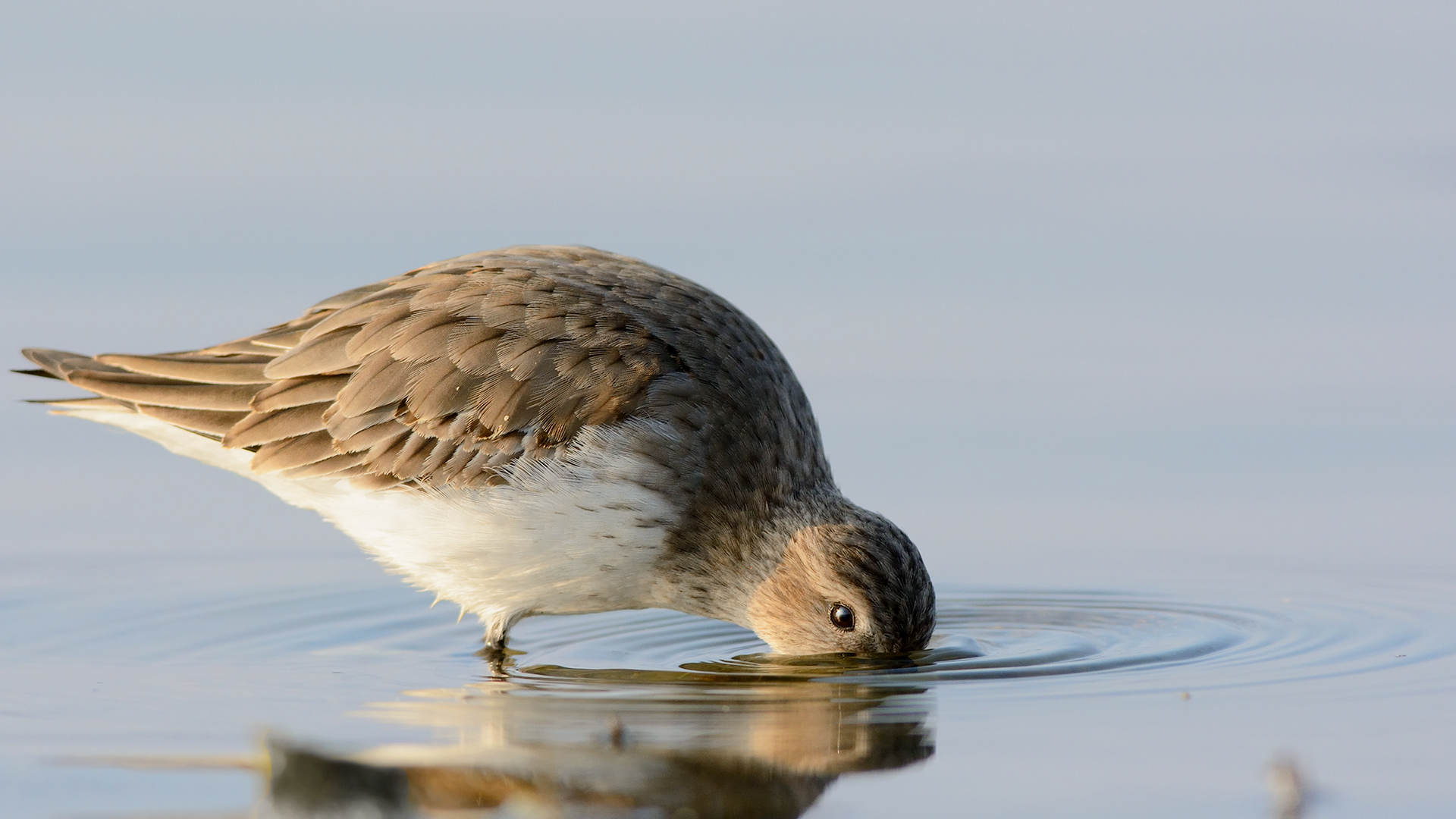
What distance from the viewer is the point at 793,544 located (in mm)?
9016

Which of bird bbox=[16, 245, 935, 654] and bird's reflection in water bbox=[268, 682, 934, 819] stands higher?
bird bbox=[16, 245, 935, 654]

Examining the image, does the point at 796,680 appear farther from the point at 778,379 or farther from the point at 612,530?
the point at 778,379

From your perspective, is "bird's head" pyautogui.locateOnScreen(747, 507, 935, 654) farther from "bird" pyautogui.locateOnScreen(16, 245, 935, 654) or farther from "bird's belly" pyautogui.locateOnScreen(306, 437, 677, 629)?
"bird's belly" pyautogui.locateOnScreen(306, 437, 677, 629)

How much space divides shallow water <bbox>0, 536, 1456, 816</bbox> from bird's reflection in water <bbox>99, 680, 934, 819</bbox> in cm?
2

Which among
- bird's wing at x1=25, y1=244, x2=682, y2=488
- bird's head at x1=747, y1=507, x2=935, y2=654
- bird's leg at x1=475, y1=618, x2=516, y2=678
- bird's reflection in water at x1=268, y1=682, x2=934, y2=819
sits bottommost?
bird's reflection in water at x1=268, y1=682, x2=934, y2=819

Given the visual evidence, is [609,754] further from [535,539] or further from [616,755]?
[535,539]

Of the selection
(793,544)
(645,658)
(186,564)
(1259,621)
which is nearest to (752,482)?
(793,544)

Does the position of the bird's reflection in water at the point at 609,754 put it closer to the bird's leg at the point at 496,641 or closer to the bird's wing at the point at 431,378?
the bird's leg at the point at 496,641

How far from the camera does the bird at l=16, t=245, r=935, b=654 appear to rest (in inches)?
340

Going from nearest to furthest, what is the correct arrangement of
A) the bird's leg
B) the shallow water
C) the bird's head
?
the shallow water < the bird's head < the bird's leg

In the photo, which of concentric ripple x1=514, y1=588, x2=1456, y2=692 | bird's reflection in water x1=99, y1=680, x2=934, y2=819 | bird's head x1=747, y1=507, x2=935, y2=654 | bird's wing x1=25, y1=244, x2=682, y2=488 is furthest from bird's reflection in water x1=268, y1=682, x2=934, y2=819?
bird's wing x1=25, y1=244, x2=682, y2=488

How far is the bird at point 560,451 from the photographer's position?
864 cm

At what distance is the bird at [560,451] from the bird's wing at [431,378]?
1 centimetres

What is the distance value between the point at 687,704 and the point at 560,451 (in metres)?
1.60
